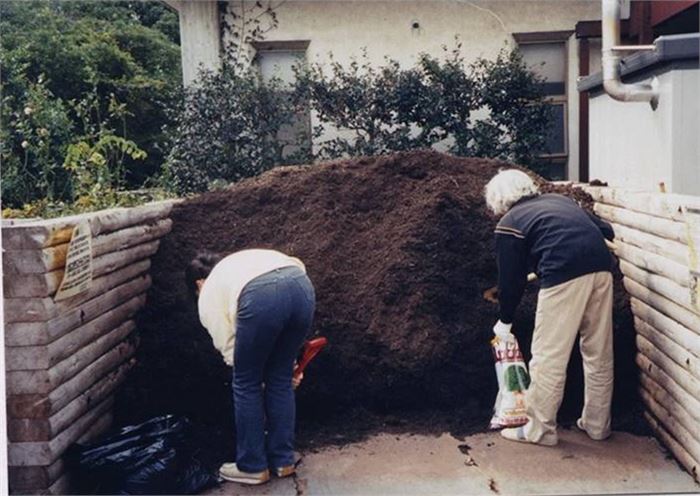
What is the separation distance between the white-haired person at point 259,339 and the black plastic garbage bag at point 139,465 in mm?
247

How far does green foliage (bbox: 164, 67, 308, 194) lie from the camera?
9172 mm

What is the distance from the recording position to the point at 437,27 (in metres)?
9.74

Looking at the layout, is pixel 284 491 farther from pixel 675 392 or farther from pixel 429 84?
pixel 429 84

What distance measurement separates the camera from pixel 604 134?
681 centimetres

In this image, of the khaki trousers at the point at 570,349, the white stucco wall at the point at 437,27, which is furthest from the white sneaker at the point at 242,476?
the white stucco wall at the point at 437,27

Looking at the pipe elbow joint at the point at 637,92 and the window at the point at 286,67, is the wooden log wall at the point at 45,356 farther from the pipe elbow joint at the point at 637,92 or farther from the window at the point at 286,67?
the window at the point at 286,67

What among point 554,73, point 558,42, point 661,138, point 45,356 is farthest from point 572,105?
point 45,356

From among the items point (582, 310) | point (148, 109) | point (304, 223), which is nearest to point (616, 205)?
A: point (582, 310)

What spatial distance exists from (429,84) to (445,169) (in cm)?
293

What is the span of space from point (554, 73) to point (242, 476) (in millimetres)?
7204

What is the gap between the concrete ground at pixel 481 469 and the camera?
4246 millimetres

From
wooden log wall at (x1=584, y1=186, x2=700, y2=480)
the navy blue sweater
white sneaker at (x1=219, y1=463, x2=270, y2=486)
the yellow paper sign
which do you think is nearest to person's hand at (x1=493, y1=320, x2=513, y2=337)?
the navy blue sweater

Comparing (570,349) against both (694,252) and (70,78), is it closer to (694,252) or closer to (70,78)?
(694,252)

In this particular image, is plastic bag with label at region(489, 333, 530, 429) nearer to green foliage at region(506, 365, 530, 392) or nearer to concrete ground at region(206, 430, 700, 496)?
green foliage at region(506, 365, 530, 392)
